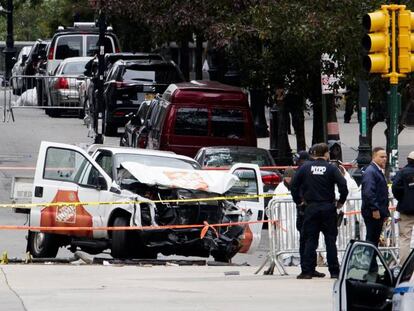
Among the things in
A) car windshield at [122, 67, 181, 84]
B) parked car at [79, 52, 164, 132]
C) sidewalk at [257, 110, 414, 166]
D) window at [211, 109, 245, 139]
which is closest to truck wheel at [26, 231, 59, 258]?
window at [211, 109, 245, 139]

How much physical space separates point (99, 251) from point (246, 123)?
8900 mm

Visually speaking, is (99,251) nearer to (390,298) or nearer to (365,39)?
(365,39)

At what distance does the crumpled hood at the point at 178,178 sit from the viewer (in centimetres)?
1838

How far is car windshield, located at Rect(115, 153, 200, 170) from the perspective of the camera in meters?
19.5

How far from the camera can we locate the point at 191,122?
90.0ft

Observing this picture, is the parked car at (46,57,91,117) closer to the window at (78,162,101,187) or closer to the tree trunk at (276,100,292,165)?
the tree trunk at (276,100,292,165)

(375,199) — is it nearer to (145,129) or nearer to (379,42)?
(379,42)

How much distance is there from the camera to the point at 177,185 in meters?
18.5

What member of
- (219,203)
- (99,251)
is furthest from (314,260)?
(99,251)

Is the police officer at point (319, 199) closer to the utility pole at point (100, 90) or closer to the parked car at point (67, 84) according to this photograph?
the utility pole at point (100, 90)

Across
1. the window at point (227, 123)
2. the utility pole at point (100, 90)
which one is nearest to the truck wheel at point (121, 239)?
the window at point (227, 123)

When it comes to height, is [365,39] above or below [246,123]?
above

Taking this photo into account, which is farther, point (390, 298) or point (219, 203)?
point (219, 203)

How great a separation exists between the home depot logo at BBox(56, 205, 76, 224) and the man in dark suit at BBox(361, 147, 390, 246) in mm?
4324
